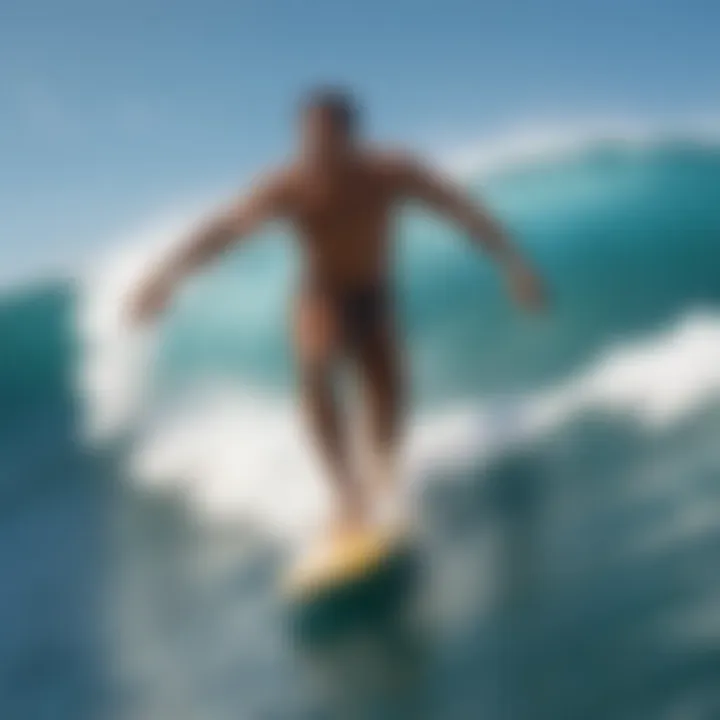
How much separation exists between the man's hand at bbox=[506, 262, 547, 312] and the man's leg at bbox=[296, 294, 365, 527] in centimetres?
16

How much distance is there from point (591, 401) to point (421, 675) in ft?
0.89

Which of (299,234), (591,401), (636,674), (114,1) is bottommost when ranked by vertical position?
(636,674)

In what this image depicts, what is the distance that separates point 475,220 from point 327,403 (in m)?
0.19

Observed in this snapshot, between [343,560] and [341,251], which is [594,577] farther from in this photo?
[341,251]

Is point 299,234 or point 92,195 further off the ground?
point 92,195

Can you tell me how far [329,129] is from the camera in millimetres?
1001

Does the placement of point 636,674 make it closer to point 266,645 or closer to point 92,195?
point 266,645

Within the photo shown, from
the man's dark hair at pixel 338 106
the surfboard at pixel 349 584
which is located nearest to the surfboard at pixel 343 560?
the surfboard at pixel 349 584

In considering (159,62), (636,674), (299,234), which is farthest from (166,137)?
(636,674)

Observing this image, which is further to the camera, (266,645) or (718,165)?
(718,165)

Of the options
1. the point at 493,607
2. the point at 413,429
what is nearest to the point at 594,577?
the point at 493,607

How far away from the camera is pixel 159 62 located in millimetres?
1120

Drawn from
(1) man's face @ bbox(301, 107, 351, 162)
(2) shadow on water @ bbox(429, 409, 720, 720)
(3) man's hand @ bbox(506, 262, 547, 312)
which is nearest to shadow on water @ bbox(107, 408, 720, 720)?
(2) shadow on water @ bbox(429, 409, 720, 720)

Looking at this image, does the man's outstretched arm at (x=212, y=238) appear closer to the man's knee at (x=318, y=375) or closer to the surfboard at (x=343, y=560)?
the man's knee at (x=318, y=375)
